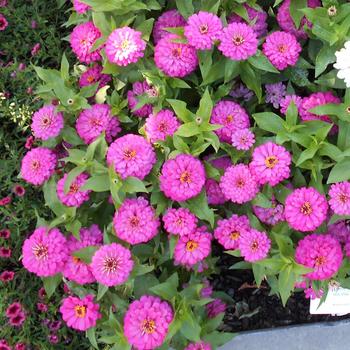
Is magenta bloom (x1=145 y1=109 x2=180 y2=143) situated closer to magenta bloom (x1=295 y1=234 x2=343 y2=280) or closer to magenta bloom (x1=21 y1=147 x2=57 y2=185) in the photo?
magenta bloom (x1=21 y1=147 x2=57 y2=185)

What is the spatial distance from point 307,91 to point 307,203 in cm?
40

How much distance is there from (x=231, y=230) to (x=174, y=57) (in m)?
0.44

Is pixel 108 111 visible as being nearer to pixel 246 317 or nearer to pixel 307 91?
pixel 307 91

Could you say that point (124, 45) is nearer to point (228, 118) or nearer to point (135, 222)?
point (228, 118)

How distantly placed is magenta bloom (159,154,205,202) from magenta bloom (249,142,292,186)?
0.13m

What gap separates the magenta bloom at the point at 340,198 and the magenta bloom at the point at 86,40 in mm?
699

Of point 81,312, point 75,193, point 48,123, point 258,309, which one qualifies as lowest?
point 258,309

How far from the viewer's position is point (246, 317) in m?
1.66

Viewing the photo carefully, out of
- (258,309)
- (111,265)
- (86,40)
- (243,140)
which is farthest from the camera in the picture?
(258,309)

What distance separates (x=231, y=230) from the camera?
1.28 metres

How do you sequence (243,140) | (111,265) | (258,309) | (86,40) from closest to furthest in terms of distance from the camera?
1. (111,265)
2. (243,140)
3. (86,40)
4. (258,309)

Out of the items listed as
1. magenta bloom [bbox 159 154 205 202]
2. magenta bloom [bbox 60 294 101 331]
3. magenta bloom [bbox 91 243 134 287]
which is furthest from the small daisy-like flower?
magenta bloom [bbox 60 294 101 331]

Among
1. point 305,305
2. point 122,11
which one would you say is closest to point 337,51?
point 122,11

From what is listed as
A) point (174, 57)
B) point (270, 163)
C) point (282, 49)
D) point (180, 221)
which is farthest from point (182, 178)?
point (282, 49)
